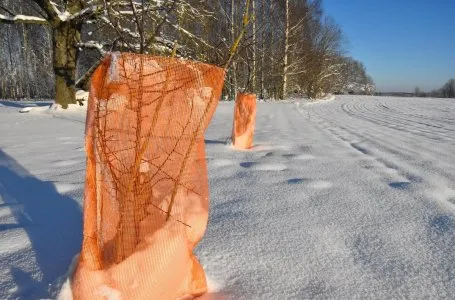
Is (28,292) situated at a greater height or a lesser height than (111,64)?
lesser

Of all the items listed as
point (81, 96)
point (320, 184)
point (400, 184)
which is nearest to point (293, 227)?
point (320, 184)

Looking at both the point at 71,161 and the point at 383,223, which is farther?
the point at 71,161

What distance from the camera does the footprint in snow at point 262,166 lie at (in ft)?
8.72

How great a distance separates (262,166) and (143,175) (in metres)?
1.84

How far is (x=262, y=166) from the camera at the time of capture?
277 centimetres

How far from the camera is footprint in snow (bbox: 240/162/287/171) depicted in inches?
105

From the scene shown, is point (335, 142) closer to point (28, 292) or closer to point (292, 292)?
point (292, 292)

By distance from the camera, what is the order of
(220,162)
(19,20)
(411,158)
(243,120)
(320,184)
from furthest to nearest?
(19,20), (243,120), (411,158), (220,162), (320,184)

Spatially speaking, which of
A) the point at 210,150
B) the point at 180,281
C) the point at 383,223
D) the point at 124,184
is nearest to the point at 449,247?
the point at 383,223

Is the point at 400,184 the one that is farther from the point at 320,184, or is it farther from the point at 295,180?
the point at 295,180

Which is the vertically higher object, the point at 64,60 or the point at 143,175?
the point at 64,60

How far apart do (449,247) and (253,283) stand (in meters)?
0.81

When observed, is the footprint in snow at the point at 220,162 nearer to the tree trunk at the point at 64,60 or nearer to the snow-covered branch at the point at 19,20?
the tree trunk at the point at 64,60

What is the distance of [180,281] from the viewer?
1.01 meters
